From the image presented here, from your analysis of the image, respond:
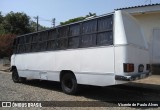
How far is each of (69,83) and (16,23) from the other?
36.2 meters

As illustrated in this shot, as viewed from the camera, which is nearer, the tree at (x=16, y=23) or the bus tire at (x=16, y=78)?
the bus tire at (x=16, y=78)

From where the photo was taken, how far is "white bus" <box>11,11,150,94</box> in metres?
7.89

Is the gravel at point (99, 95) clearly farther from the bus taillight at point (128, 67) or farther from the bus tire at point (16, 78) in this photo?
the bus tire at point (16, 78)

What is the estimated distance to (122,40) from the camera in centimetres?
784

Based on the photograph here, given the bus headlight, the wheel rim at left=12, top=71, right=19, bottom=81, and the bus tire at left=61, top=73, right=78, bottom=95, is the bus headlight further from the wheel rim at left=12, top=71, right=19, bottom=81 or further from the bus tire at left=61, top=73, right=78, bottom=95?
the wheel rim at left=12, top=71, right=19, bottom=81

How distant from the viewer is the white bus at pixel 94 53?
7.89 metres

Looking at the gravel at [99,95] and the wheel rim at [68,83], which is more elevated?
the wheel rim at [68,83]

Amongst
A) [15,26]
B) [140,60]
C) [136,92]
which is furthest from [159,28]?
[15,26]

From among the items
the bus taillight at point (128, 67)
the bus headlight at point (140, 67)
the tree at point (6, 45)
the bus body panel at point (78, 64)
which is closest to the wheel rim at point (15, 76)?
the bus body panel at point (78, 64)

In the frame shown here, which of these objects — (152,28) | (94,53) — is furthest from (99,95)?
(152,28)

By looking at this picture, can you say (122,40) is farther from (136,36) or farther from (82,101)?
(82,101)

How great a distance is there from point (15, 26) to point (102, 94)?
36.5m

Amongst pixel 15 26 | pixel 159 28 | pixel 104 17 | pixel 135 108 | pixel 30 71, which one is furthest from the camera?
pixel 15 26

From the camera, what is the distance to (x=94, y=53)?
8.59 m
